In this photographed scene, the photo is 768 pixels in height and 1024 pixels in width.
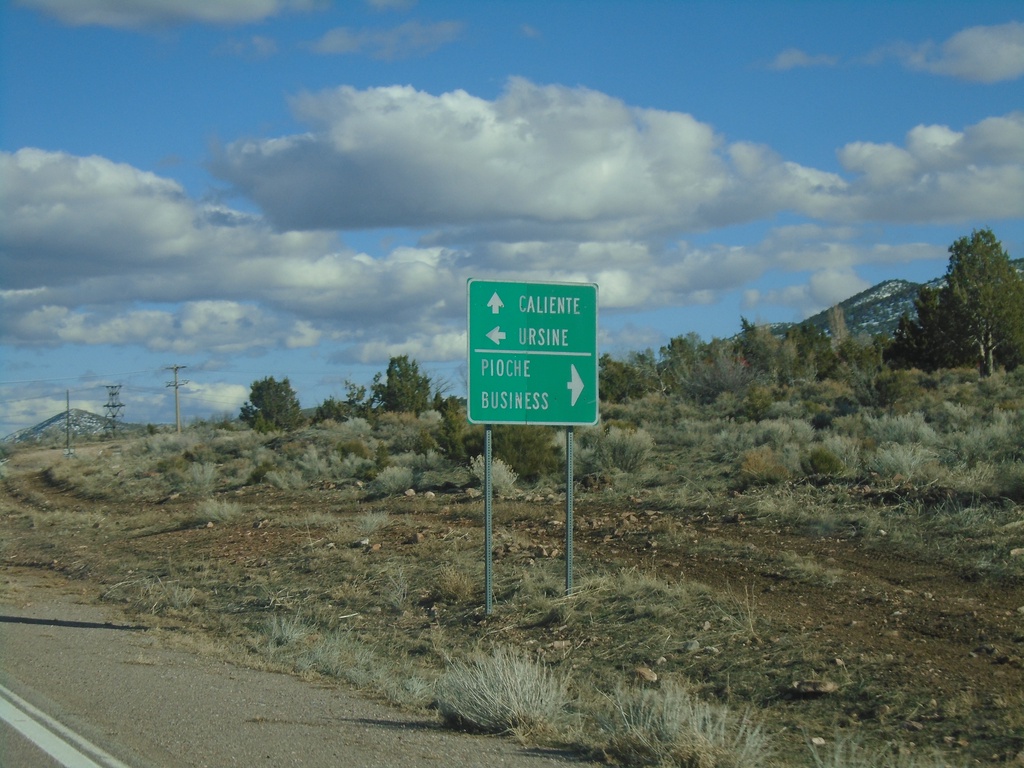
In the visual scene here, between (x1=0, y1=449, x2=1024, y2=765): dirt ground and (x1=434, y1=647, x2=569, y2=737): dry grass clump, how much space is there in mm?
1940

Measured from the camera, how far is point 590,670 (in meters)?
9.80

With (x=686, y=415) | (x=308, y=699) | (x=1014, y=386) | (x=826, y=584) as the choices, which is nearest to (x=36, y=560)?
(x=308, y=699)

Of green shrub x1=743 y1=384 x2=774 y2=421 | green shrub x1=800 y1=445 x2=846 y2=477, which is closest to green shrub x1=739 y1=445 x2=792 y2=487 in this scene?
green shrub x1=800 y1=445 x2=846 y2=477

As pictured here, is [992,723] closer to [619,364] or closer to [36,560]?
[36,560]

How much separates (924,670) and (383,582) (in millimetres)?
7913

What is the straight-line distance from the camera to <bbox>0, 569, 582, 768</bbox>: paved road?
6.66 metres

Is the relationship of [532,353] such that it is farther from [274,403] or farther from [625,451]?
[274,403]

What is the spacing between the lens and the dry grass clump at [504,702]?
7.34m

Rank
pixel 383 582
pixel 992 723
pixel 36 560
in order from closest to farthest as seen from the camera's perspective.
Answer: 1. pixel 992 723
2. pixel 383 582
3. pixel 36 560

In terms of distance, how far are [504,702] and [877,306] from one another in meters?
115

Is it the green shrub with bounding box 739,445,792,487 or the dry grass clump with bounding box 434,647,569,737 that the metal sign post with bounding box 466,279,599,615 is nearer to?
the dry grass clump with bounding box 434,647,569,737

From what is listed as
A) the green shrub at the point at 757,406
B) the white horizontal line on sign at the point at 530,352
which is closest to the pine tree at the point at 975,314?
the green shrub at the point at 757,406

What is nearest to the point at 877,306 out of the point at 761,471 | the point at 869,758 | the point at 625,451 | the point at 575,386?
the point at 625,451

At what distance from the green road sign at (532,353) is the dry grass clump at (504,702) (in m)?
4.26
